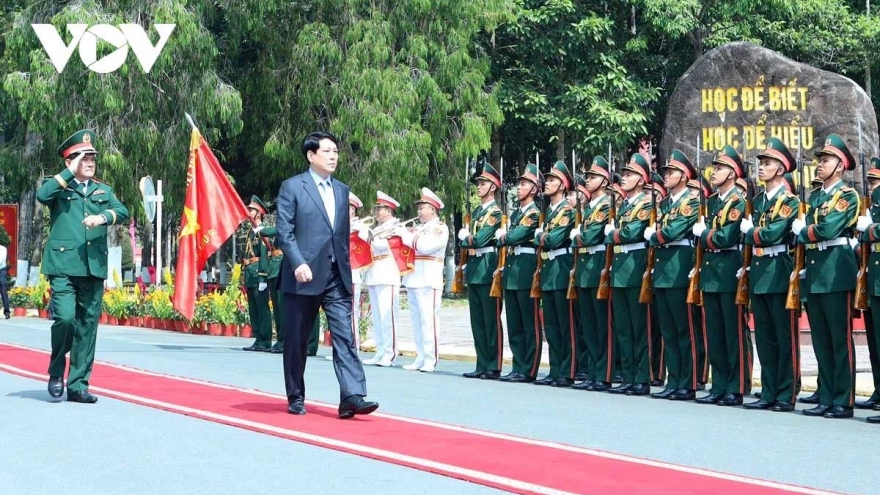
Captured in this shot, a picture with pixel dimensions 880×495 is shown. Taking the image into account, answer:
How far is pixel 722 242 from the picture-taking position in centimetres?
1177

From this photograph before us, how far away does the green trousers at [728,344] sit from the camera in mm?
11945

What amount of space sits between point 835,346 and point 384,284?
6.37m

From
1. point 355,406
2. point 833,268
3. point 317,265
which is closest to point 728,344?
point 833,268

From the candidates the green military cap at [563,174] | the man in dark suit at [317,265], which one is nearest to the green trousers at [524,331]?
the green military cap at [563,174]

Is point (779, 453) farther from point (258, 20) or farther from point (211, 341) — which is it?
point (258, 20)

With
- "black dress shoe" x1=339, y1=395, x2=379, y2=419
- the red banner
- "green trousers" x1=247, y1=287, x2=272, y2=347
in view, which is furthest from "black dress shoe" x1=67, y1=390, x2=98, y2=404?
the red banner

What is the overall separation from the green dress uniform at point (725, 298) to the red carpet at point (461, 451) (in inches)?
125

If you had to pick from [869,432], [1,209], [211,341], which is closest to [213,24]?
[1,209]

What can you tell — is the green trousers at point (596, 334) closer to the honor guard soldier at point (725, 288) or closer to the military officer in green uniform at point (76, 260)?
the honor guard soldier at point (725, 288)

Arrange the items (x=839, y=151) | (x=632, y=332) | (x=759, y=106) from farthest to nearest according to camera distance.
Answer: (x=759, y=106), (x=632, y=332), (x=839, y=151)

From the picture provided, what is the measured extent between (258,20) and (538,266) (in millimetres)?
19660

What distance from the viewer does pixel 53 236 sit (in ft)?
35.9

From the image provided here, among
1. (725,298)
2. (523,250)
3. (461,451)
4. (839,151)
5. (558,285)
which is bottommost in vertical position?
(461,451)

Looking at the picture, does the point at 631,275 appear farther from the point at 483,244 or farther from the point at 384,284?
the point at 384,284
